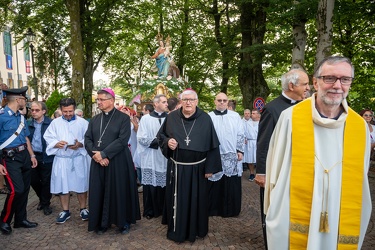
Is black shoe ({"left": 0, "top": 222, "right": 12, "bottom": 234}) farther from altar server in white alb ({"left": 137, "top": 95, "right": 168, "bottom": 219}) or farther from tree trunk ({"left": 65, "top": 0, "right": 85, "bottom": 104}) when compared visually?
tree trunk ({"left": 65, "top": 0, "right": 85, "bottom": 104})

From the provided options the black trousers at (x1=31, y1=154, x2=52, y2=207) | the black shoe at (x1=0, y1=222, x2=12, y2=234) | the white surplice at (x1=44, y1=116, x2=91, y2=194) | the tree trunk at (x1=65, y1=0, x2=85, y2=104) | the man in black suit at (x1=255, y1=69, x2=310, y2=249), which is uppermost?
the tree trunk at (x1=65, y1=0, x2=85, y2=104)

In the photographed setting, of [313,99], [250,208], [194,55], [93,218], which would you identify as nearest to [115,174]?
[93,218]

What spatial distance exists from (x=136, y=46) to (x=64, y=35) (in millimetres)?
10088

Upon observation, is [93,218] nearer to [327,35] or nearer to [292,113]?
[292,113]

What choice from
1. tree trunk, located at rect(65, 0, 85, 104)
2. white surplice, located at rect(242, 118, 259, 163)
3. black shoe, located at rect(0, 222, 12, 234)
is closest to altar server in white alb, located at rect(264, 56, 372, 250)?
black shoe, located at rect(0, 222, 12, 234)

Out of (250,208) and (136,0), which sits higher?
(136,0)

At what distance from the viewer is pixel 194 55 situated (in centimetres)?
2348

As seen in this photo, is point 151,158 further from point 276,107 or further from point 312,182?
point 312,182

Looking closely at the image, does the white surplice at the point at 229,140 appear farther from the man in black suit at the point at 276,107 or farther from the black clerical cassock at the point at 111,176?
the man in black suit at the point at 276,107

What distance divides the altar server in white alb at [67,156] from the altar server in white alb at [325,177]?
153 inches

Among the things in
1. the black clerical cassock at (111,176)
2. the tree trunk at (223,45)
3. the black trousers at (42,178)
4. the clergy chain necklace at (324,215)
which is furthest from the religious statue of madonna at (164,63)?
the clergy chain necklace at (324,215)

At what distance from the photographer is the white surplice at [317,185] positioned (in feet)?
8.13

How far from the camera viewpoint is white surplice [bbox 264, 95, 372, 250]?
248 cm

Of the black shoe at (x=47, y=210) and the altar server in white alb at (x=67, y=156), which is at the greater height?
the altar server in white alb at (x=67, y=156)
